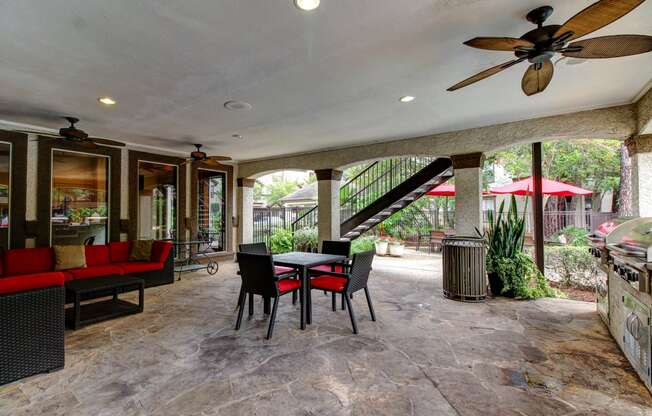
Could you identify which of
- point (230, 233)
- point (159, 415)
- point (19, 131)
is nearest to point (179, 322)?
point (159, 415)

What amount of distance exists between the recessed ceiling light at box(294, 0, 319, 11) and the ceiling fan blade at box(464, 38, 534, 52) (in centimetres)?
100

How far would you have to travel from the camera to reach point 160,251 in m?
5.55

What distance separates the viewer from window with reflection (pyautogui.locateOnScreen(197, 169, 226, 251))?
8000mm

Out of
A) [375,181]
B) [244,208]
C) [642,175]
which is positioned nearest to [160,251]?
[244,208]

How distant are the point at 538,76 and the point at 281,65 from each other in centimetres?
216

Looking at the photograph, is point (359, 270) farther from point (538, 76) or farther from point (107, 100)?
point (107, 100)

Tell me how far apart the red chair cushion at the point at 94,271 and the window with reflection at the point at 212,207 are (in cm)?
312

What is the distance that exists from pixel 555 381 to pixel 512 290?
249 cm

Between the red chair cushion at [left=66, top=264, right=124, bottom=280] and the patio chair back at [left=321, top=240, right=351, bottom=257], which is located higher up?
the patio chair back at [left=321, top=240, right=351, bottom=257]

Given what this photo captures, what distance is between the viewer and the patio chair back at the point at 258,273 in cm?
315

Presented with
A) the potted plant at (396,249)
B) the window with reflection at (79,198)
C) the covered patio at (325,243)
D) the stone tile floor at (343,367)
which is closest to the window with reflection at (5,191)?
the covered patio at (325,243)

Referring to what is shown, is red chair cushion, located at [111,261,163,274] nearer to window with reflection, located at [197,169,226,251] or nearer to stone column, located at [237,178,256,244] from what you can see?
window with reflection, located at [197,169,226,251]

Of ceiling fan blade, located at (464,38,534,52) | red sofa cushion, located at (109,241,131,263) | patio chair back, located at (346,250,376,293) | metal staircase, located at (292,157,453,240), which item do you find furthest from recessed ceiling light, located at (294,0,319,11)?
metal staircase, located at (292,157,453,240)

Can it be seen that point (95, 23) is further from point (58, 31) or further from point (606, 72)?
point (606, 72)
